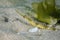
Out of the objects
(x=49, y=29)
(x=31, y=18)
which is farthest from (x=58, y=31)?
(x=31, y=18)

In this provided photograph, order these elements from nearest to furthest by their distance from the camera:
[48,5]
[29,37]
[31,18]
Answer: [29,37] → [31,18] → [48,5]

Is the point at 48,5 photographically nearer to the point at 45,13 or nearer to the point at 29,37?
the point at 45,13

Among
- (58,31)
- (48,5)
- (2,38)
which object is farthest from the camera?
(48,5)

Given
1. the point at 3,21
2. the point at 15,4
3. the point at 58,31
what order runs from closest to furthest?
the point at 58,31 → the point at 3,21 → the point at 15,4

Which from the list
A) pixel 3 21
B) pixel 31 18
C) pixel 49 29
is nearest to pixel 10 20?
pixel 3 21

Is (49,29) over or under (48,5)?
under

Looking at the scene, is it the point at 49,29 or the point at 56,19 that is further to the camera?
the point at 56,19

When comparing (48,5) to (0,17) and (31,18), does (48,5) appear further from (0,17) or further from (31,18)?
(0,17)
